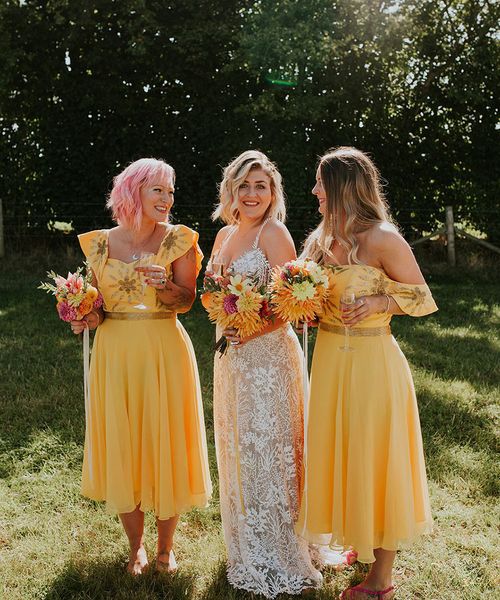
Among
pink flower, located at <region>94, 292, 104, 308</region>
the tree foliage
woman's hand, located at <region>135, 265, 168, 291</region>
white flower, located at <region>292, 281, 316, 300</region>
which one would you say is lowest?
pink flower, located at <region>94, 292, 104, 308</region>

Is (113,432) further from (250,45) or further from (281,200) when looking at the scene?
(250,45)

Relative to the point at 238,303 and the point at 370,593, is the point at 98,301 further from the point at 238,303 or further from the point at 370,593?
the point at 370,593

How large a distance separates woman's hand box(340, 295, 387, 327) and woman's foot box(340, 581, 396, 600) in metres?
1.51

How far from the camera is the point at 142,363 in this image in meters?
3.70

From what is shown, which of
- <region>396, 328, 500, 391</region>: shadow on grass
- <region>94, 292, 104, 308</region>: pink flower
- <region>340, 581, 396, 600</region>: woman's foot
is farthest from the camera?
<region>396, 328, 500, 391</region>: shadow on grass

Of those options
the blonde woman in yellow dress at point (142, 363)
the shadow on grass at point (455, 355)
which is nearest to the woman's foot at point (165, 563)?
the blonde woman in yellow dress at point (142, 363)

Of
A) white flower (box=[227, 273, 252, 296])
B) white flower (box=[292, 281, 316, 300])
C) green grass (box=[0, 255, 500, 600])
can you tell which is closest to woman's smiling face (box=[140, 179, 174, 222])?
white flower (box=[227, 273, 252, 296])

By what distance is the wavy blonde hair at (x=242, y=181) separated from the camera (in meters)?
3.65

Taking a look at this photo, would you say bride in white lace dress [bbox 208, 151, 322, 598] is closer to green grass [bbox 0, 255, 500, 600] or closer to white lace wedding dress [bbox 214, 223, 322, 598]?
white lace wedding dress [bbox 214, 223, 322, 598]

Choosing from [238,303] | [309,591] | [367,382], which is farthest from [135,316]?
[309,591]

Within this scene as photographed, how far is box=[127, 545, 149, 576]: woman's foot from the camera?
12.5ft

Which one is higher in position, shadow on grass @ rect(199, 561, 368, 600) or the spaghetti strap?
the spaghetti strap

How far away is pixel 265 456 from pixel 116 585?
1174 mm

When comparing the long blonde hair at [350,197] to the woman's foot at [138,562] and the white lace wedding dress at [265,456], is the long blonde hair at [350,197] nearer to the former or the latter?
the white lace wedding dress at [265,456]
